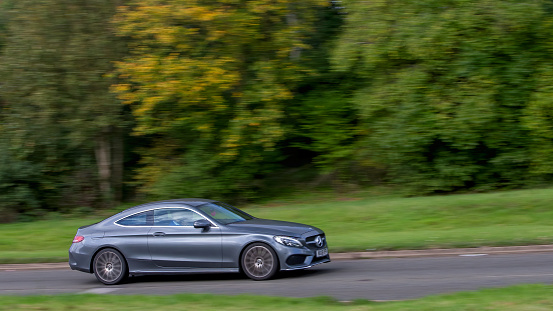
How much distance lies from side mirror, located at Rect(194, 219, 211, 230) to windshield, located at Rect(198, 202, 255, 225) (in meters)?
0.19

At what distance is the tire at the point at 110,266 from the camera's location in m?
10.6

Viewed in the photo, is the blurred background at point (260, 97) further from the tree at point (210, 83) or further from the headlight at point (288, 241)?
the headlight at point (288, 241)

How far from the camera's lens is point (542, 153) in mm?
20453

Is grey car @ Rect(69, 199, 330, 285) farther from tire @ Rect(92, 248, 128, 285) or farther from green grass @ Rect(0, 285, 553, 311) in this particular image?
green grass @ Rect(0, 285, 553, 311)

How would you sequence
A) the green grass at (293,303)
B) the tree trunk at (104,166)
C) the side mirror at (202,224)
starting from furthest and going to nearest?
the tree trunk at (104,166), the side mirror at (202,224), the green grass at (293,303)

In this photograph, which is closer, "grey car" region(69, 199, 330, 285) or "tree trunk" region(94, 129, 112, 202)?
"grey car" region(69, 199, 330, 285)

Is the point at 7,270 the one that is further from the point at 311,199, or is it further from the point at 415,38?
the point at 415,38

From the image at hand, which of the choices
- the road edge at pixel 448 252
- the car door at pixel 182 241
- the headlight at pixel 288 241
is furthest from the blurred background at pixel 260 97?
the headlight at pixel 288 241

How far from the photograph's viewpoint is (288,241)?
991 cm

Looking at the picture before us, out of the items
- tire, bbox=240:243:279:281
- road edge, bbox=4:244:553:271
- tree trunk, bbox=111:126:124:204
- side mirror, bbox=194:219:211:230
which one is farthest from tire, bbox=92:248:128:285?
tree trunk, bbox=111:126:124:204

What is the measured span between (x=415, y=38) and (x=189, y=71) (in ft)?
24.6

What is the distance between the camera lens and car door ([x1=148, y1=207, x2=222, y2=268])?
1023 centimetres

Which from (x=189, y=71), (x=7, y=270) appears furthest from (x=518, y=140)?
(x=7, y=270)

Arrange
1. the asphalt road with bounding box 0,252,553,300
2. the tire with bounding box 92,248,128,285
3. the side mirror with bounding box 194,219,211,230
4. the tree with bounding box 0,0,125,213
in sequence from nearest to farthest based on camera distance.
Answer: the asphalt road with bounding box 0,252,553,300, the side mirror with bounding box 194,219,211,230, the tire with bounding box 92,248,128,285, the tree with bounding box 0,0,125,213
